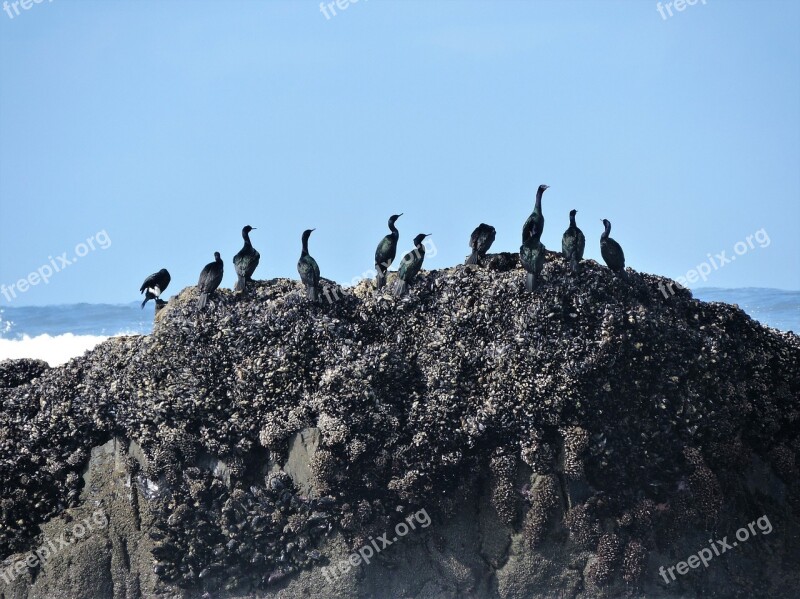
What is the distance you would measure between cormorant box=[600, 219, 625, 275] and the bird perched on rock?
1173 millimetres

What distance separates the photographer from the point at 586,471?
15547mm

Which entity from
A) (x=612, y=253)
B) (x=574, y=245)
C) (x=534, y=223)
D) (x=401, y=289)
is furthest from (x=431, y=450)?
(x=612, y=253)

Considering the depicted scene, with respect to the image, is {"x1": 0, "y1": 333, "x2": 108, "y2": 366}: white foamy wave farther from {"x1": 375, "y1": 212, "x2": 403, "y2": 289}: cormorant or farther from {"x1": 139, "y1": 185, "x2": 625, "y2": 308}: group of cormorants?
{"x1": 375, "y1": 212, "x2": 403, "y2": 289}: cormorant

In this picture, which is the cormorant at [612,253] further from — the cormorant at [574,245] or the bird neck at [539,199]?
the bird neck at [539,199]

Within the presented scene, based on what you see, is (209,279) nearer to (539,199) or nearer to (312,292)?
(312,292)

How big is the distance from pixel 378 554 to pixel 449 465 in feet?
5.63

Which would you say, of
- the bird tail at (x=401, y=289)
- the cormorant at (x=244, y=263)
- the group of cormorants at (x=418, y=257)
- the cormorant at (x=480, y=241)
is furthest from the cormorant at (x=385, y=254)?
the cormorant at (x=244, y=263)

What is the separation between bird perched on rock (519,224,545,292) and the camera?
15938 mm

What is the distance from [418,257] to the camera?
16469 mm

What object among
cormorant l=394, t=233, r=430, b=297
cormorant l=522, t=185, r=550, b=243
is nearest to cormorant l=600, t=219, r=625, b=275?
cormorant l=522, t=185, r=550, b=243

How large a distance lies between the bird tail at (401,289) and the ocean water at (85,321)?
1922cm

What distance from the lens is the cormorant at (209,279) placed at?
16.8 metres

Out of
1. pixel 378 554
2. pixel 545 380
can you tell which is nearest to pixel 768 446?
pixel 545 380

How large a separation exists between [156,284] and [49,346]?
23.0m
